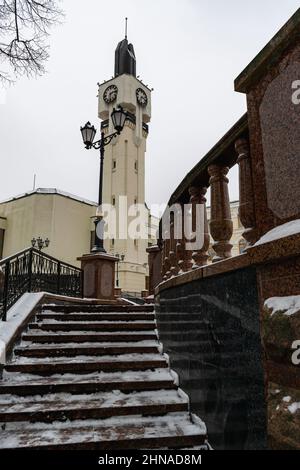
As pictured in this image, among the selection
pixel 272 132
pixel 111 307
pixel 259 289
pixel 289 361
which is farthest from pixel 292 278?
pixel 111 307

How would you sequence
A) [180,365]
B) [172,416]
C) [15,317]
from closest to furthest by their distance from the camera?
1. [172,416]
2. [180,365]
3. [15,317]

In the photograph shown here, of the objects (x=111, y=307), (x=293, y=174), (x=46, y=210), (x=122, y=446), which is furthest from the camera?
(x=46, y=210)

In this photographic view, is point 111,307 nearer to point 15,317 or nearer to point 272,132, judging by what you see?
point 15,317

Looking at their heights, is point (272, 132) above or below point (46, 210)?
below

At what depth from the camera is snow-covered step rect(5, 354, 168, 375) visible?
3.73m

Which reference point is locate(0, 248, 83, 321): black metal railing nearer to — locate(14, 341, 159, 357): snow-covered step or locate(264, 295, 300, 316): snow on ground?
locate(14, 341, 159, 357): snow-covered step

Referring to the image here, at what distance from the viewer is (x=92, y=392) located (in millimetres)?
3422

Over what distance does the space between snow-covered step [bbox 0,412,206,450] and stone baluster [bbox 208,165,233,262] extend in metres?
1.52

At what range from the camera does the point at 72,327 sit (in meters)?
4.94

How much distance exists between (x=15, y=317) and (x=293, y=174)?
4313 millimetres

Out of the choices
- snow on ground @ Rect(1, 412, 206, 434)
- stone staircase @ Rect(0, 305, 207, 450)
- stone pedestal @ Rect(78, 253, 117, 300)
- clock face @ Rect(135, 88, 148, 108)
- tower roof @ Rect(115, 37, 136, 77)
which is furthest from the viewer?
tower roof @ Rect(115, 37, 136, 77)

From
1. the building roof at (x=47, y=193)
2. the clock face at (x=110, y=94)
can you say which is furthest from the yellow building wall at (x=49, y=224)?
the clock face at (x=110, y=94)

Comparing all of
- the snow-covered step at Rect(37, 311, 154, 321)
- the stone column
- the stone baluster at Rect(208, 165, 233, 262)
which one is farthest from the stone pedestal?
the stone baluster at Rect(208, 165, 233, 262)

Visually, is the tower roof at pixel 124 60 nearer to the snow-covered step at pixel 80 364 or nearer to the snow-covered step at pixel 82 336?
the snow-covered step at pixel 82 336
